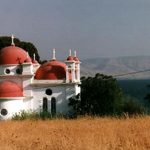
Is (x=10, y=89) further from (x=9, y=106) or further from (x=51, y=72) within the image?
(x=51, y=72)

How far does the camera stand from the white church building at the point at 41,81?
52000 millimetres

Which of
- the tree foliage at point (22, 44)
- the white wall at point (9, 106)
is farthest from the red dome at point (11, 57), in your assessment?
the tree foliage at point (22, 44)

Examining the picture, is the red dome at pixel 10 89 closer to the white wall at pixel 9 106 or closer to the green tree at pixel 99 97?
the white wall at pixel 9 106

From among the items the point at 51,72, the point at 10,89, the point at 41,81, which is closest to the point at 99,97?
the point at 51,72

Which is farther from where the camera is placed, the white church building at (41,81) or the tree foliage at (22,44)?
the tree foliage at (22,44)

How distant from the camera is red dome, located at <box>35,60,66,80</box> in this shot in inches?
2055

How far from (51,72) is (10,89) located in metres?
4.49

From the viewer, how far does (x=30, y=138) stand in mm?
11086

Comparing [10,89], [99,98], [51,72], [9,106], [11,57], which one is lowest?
[9,106]

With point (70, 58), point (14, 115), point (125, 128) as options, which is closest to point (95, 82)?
point (70, 58)

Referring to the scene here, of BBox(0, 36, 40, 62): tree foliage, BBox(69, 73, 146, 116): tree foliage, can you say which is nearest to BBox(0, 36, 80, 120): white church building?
BBox(69, 73, 146, 116): tree foliage

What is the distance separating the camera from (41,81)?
172 ft

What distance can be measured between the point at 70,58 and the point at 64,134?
138 ft

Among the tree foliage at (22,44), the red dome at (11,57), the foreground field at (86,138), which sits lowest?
the foreground field at (86,138)
